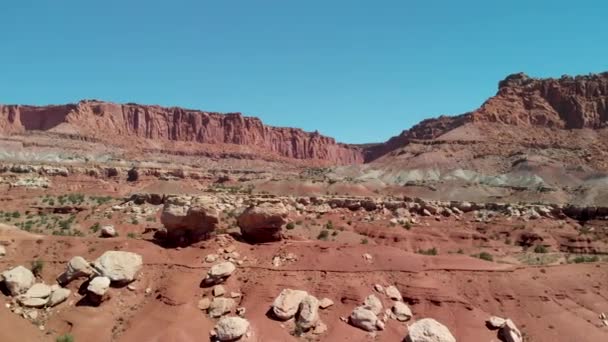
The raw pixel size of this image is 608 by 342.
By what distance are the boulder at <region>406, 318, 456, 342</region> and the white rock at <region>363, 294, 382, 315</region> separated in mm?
1324

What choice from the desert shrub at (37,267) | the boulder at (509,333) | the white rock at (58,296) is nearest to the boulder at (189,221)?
the desert shrub at (37,267)

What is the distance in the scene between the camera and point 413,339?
51.1 feet

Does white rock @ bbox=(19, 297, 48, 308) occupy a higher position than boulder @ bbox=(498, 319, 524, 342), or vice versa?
white rock @ bbox=(19, 297, 48, 308)

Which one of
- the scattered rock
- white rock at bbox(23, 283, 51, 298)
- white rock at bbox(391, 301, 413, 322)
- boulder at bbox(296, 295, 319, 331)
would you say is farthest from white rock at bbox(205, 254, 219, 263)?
white rock at bbox(391, 301, 413, 322)

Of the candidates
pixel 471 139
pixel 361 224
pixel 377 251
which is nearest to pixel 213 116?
pixel 471 139

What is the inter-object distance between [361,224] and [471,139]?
255 feet

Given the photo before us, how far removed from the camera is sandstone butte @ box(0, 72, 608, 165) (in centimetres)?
11281

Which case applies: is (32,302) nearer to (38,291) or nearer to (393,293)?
(38,291)

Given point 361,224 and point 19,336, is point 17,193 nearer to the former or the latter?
point 361,224

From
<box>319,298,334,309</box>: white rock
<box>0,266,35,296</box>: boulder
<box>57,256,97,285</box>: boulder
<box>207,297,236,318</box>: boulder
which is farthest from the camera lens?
<box>319,298,334,309</box>: white rock

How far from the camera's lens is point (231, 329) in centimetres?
1545

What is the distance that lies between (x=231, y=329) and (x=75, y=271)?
5.86m

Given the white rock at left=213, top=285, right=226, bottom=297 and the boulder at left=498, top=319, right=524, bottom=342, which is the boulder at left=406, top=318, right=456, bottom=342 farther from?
the white rock at left=213, top=285, right=226, bottom=297

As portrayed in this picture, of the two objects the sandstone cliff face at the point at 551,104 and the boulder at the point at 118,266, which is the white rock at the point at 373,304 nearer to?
the boulder at the point at 118,266
